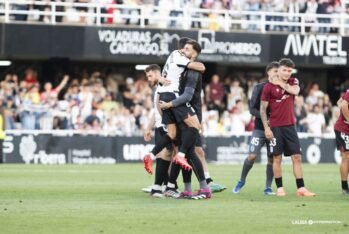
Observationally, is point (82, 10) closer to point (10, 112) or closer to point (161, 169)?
point (10, 112)

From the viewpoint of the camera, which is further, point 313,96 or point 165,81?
point 313,96

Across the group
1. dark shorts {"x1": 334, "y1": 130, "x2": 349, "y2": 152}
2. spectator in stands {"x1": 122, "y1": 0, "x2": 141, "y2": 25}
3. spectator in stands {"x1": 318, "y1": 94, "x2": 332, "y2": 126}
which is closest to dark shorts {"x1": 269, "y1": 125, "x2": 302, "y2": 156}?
dark shorts {"x1": 334, "y1": 130, "x2": 349, "y2": 152}

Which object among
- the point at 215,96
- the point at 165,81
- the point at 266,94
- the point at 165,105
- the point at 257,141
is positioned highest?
the point at 165,81

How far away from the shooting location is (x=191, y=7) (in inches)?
1411

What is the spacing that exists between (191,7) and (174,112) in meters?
20.2

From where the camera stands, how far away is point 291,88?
1727 cm

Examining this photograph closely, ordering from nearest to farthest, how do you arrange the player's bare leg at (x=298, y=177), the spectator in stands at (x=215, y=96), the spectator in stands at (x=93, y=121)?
the player's bare leg at (x=298, y=177) < the spectator in stands at (x=93, y=121) < the spectator in stands at (x=215, y=96)

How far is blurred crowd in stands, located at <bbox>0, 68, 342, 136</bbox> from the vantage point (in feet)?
105

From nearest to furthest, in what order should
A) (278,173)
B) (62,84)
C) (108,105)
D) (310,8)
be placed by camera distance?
(278,173) < (108,105) < (62,84) < (310,8)

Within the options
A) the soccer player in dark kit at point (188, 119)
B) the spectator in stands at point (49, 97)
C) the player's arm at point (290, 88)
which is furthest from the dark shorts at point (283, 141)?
the spectator in stands at point (49, 97)

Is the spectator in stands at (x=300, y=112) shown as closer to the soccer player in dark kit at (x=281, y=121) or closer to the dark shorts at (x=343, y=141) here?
the dark shorts at (x=343, y=141)

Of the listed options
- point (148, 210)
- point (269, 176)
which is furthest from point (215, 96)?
point (148, 210)

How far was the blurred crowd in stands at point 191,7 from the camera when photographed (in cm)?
3438

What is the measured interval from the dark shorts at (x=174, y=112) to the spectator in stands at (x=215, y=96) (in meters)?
19.2
